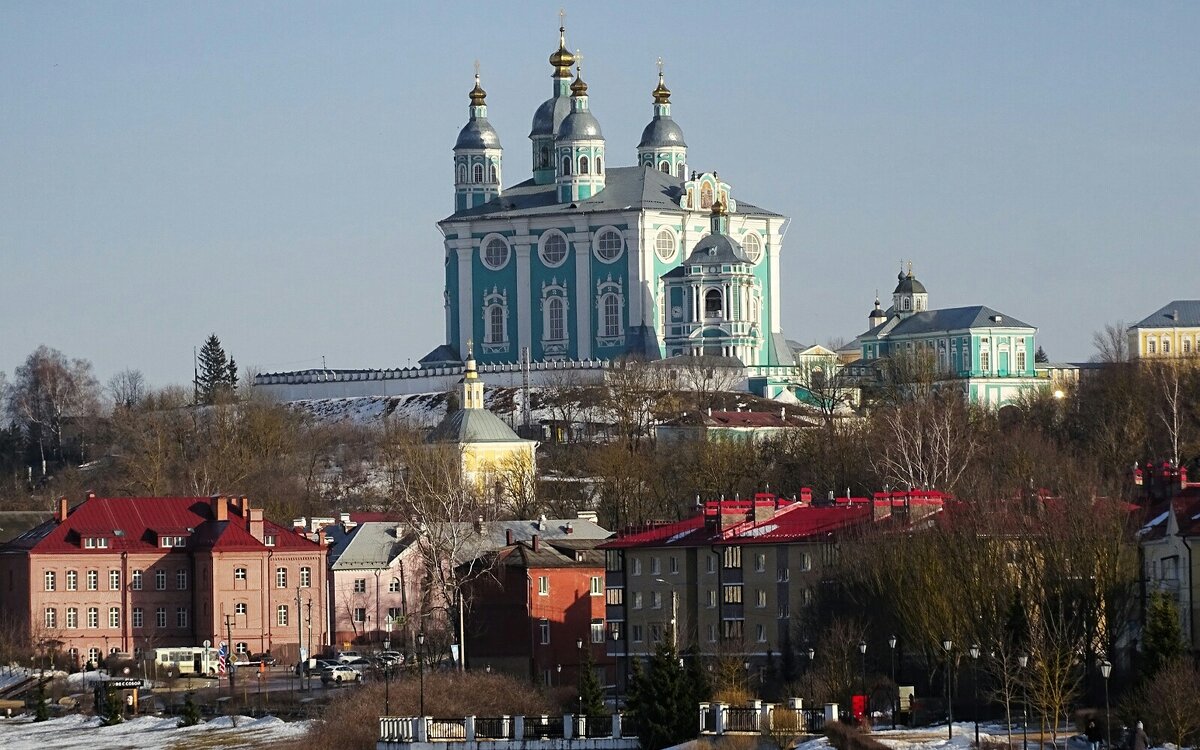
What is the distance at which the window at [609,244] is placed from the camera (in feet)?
374

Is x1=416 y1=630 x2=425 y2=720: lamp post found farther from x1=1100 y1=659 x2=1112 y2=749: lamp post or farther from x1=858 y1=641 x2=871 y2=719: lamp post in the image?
x1=1100 y1=659 x2=1112 y2=749: lamp post

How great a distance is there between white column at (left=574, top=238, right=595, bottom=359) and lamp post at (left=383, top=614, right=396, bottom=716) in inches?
1724

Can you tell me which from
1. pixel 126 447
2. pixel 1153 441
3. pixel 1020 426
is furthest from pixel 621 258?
pixel 1153 441

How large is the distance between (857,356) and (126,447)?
39.6 metres

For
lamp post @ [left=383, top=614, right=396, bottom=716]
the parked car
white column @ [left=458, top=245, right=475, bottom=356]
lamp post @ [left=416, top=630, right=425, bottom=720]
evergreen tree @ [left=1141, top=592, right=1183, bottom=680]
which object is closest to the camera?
evergreen tree @ [left=1141, top=592, right=1183, bottom=680]

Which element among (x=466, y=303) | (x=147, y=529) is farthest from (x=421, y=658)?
(x=466, y=303)

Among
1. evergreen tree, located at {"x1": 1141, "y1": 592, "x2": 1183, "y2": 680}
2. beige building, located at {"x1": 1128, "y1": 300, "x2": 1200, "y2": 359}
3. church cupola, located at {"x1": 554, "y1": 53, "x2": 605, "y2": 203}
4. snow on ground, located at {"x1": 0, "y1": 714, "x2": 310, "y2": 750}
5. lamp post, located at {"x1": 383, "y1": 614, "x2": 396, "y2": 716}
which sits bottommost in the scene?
snow on ground, located at {"x1": 0, "y1": 714, "x2": 310, "y2": 750}

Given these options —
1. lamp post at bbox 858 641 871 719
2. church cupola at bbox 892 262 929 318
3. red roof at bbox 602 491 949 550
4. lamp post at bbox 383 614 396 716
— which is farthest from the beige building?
lamp post at bbox 858 641 871 719

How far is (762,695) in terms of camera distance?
47.9 m

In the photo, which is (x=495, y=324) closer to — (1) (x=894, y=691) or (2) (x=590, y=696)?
(2) (x=590, y=696)

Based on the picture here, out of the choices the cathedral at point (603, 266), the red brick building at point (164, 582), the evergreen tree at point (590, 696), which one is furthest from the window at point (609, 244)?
the evergreen tree at point (590, 696)

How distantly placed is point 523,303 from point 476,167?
7215mm

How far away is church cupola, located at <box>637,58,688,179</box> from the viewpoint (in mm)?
120125

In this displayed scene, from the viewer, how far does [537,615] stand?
189 ft
